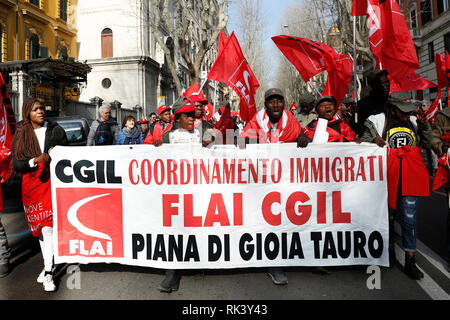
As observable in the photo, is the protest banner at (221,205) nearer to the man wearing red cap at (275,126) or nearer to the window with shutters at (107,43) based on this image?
the man wearing red cap at (275,126)

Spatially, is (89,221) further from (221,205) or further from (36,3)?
(36,3)

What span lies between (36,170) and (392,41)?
14.9 feet

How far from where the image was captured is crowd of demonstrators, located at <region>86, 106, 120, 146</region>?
711cm

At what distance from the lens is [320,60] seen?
5.76 metres

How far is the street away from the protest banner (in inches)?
7.8

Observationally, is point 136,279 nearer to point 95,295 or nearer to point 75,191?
point 95,295

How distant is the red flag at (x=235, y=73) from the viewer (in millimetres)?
4582

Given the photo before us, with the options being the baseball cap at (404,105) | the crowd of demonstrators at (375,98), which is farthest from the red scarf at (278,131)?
the baseball cap at (404,105)

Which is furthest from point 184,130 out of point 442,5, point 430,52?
point 430,52

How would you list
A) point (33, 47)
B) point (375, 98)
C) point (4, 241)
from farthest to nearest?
point (33, 47), point (375, 98), point (4, 241)

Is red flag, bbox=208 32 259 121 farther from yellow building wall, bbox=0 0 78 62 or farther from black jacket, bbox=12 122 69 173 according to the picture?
yellow building wall, bbox=0 0 78 62
